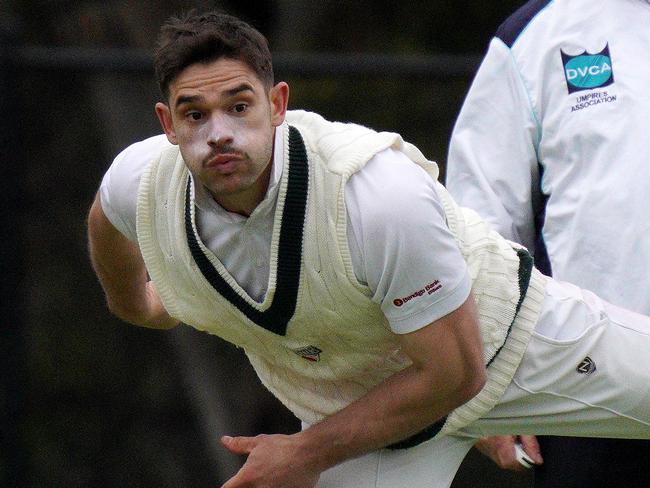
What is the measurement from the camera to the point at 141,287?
3.81 meters

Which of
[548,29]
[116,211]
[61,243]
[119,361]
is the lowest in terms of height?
[119,361]

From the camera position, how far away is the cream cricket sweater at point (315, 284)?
313 centimetres

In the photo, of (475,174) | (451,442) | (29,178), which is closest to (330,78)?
(29,178)

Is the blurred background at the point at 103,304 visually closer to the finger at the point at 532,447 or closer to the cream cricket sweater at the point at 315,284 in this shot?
the finger at the point at 532,447

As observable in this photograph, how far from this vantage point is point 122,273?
3758mm

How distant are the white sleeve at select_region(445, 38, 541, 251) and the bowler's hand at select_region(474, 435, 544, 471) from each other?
476 millimetres

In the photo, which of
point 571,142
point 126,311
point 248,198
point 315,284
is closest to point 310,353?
point 315,284

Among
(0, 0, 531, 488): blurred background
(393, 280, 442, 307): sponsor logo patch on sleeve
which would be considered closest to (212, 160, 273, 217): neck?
(393, 280, 442, 307): sponsor logo patch on sleeve

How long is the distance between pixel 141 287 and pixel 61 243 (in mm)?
2117

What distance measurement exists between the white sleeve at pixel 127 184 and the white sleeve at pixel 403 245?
0.57 metres

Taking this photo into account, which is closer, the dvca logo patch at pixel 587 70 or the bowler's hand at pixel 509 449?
the dvca logo patch at pixel 587 70

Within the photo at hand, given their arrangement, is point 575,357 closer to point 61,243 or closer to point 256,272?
point 256,272

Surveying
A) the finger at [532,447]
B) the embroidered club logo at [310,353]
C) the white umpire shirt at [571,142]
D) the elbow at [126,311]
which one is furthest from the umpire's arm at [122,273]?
the finger at [532,447]

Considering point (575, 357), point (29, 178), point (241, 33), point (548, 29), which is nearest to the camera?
point (241, 33)
